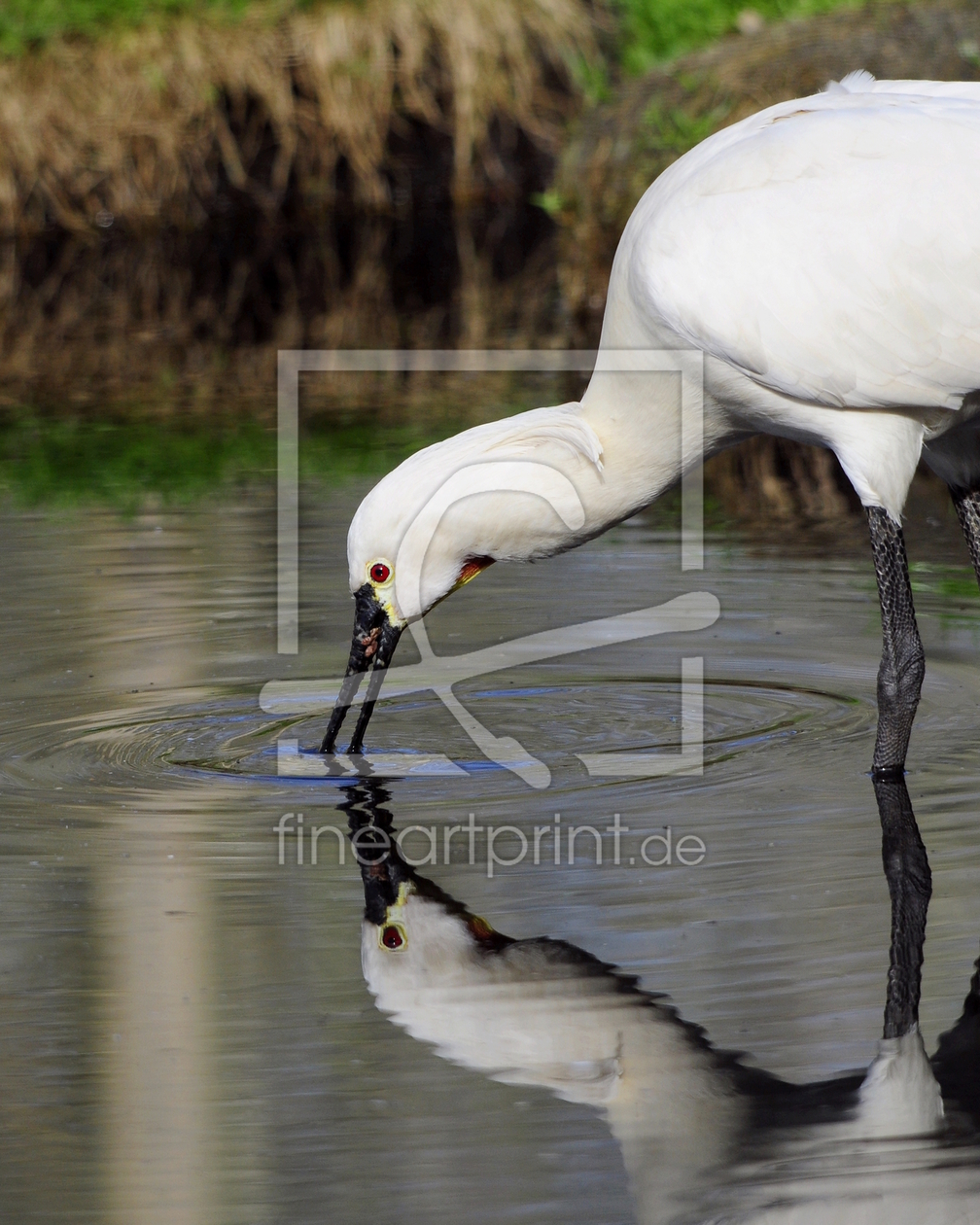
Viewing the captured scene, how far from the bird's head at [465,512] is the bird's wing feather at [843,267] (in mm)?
500

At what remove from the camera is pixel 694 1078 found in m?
3.93

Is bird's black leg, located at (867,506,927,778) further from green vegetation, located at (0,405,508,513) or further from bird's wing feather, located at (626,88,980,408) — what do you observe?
green vegetation, located at (0,405,508,513)

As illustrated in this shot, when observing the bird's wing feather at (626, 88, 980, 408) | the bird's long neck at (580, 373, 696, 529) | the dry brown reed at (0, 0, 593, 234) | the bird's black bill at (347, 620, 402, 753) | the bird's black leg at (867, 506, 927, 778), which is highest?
the bird's wing feather at (626, 88, 980, 408)

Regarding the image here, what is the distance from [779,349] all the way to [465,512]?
36.8 inches

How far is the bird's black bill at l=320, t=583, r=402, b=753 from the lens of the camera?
5.91 m

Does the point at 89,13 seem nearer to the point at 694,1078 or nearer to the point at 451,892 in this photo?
the point at 451,892

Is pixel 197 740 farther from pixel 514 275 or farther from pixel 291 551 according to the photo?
pixel 514 275

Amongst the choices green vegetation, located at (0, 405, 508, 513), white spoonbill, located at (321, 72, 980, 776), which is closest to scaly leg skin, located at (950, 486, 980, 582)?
white spoonbill, located at (321, 72, 980, 776)

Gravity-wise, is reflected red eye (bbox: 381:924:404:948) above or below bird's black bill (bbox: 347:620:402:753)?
above

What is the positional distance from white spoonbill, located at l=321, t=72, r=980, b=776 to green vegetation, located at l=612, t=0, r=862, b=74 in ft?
45.1

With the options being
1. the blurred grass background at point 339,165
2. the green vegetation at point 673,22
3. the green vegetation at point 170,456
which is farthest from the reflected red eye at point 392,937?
the green vegetation at point 673,22

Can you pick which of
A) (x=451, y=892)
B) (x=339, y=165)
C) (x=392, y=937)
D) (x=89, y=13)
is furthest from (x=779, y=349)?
(x=339, y=165)

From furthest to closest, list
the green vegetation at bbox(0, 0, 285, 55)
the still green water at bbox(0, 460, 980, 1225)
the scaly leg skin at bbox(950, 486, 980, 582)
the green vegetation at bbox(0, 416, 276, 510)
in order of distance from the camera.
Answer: the green vegetation at bbox(0, 0, 285, 55) → the green vegetation at bbox(0, 416, 276, 510) → the scaly leg skin at bbox(950, 486, 980, 582) → the still green water at bbox(0, 460, 980, 1225)

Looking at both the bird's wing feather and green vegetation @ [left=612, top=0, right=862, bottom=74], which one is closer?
the bird's wing feather
